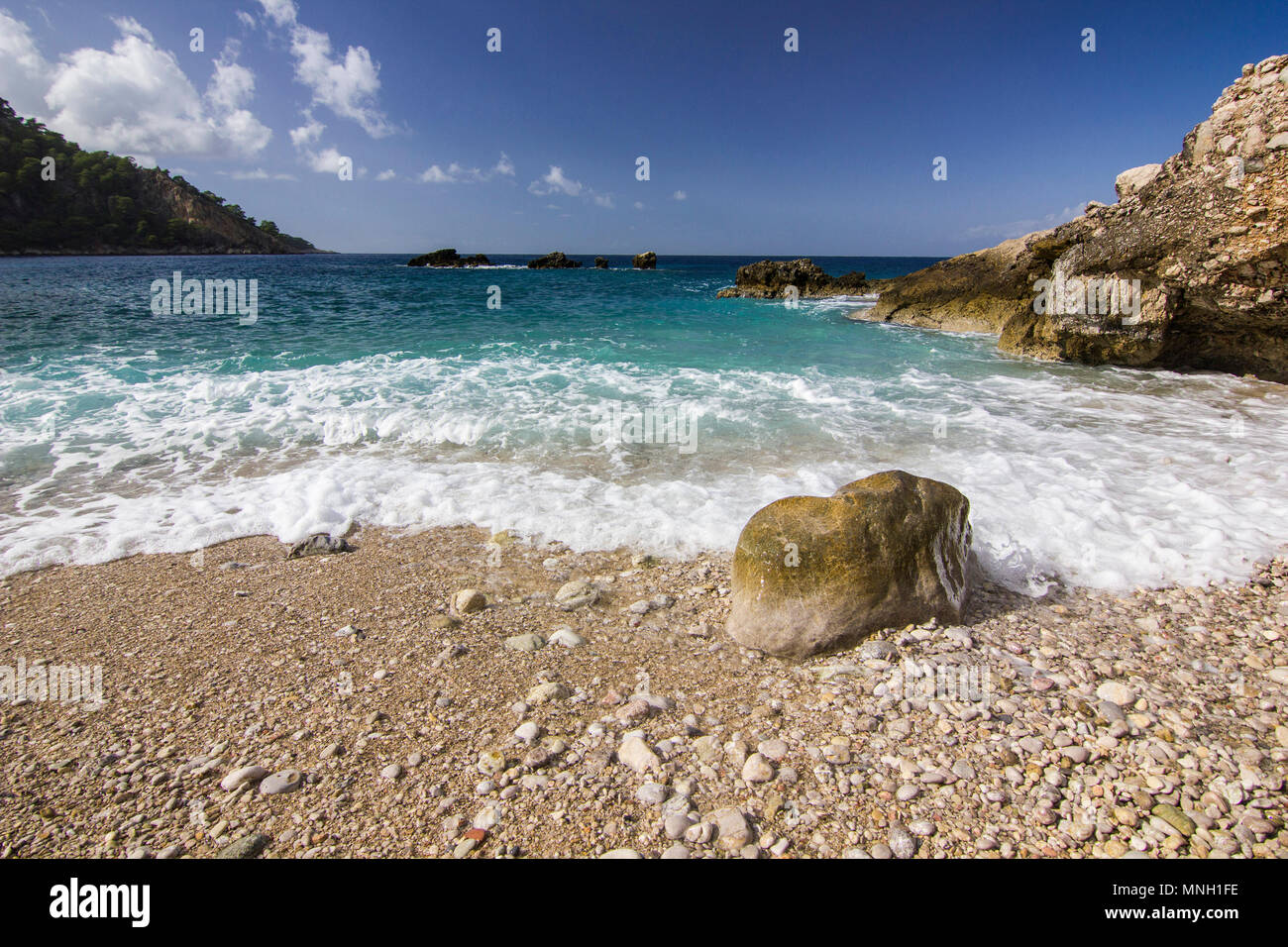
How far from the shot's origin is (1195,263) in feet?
38.3

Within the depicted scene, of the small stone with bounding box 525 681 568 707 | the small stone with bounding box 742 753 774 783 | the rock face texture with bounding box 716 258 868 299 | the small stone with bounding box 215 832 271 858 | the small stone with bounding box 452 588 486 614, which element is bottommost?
the small stone with bounding box 215 832 271 858

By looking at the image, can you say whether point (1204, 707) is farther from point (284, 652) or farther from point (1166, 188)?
point (1166, 188)

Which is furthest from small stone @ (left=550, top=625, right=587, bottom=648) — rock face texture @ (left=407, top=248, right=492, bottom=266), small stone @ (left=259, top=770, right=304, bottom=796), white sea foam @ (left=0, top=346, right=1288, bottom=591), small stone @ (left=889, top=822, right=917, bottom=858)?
rock face texture @ (left=407, top=248, right=492, bottom=266)

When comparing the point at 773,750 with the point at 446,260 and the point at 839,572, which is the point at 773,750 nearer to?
the point at 839,572

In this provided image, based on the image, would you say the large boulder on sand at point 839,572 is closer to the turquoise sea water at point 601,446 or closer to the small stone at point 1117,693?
the small stone at point 1117,693

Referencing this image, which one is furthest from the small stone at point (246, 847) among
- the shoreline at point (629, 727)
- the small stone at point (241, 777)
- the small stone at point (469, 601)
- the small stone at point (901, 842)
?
the small stone at point (901, 842)

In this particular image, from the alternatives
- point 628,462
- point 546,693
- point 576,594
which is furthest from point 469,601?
point 628,462

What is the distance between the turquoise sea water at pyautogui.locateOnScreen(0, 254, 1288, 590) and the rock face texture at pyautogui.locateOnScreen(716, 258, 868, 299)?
87.9ft

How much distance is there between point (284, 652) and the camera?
3.88 m

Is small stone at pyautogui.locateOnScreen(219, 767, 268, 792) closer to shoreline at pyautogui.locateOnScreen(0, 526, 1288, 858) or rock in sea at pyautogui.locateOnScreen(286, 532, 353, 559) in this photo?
shoreline at pyautogui.locateOnScreen(0, 526, 1288, 858)

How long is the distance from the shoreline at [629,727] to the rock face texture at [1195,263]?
10329 mm

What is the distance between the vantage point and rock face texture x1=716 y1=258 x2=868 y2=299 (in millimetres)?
42000

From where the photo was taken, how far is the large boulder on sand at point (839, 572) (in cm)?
387
